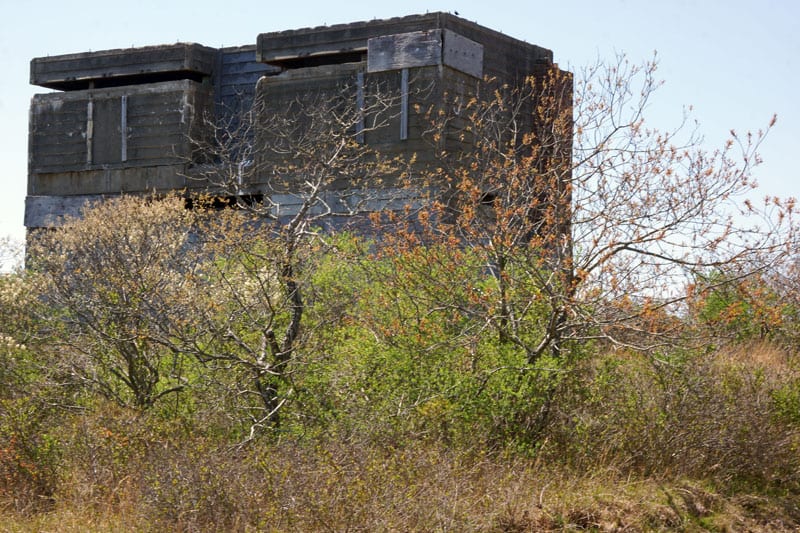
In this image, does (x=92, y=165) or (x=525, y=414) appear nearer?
(x=525, y=414)

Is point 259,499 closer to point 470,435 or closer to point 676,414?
point 470,435

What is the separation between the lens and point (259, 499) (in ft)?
29.3

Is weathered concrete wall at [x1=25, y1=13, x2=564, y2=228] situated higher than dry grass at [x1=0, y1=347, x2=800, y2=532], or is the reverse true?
weathered concrete wall at [x1=25, y1=13, x2=564, y2=228]

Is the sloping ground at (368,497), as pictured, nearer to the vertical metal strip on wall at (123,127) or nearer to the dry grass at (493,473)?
the dry grass at (493,473)

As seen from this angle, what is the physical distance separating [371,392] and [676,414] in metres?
3.45

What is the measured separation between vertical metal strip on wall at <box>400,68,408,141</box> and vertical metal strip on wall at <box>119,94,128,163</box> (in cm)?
694

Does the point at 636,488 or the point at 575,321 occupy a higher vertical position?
the point at 575,321

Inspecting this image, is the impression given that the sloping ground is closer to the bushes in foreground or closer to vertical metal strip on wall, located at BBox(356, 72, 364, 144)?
the bushes in foreground

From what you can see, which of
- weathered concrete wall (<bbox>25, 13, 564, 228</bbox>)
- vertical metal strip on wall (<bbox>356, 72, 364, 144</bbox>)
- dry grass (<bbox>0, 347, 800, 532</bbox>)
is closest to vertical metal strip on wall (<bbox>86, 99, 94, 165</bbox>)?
weathered concrete wall (<bbox>25, 13, 564, 228</bbox>)

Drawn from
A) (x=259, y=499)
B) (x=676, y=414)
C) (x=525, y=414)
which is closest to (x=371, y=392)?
(x=525, y=414)

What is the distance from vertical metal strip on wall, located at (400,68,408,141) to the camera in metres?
19.1

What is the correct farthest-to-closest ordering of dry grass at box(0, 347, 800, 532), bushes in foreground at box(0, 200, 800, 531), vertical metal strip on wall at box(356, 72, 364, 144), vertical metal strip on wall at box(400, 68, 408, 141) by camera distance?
vertical metal strip on wall at box(356, 72, 364, 144), vertical metal strip on wall at box(400, 68, 408, 141), bushes in foreground at box(0, 200, 800, 531), dry grass at box(0, 347, 800, 532)

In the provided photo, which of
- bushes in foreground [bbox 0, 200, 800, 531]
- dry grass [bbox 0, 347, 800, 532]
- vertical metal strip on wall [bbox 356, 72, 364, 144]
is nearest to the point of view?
dry grass [bbox 0, 347, 800, 532]

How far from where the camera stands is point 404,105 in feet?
62.9
